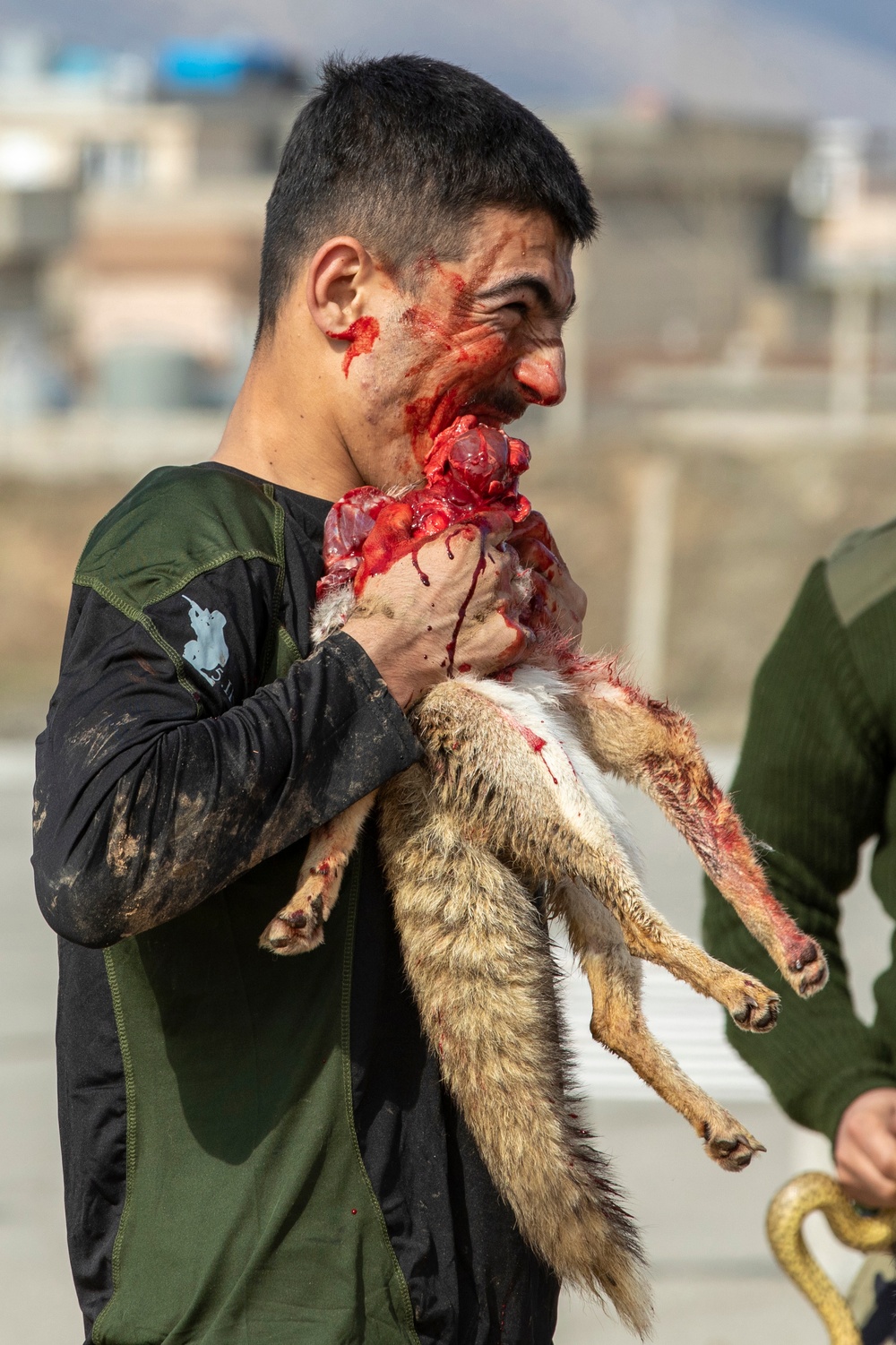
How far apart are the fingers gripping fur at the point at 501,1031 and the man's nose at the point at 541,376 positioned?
51 centimetres

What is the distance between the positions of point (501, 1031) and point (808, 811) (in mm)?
1252

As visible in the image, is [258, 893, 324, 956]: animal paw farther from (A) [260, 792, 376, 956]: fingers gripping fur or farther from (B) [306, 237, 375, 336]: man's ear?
(B) [306, 237, 375, 336]: man's ear

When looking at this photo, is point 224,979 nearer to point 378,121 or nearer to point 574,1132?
point 574,1132

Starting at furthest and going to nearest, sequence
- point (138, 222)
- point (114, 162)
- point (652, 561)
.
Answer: point (114, 162), point (138, 222), point (652, 561)

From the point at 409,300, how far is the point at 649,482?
81.9 ft

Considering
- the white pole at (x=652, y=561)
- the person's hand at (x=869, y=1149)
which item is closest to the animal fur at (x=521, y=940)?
the person's hand at (x=869, y=1149)

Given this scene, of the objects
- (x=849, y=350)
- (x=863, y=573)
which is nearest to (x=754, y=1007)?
(x=863, y=573)

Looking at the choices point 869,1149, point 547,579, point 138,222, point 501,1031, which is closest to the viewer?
point 501,1031

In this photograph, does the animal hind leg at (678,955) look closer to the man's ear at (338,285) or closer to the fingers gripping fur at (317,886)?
the fingers gripping fur at (317,886)

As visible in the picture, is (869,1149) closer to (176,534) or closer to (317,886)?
(317,886)

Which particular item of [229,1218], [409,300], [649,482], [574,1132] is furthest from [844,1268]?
[649,482]

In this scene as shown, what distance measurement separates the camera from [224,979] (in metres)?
1.70

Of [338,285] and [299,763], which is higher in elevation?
[338,285]

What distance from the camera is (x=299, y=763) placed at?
5.25 feet
